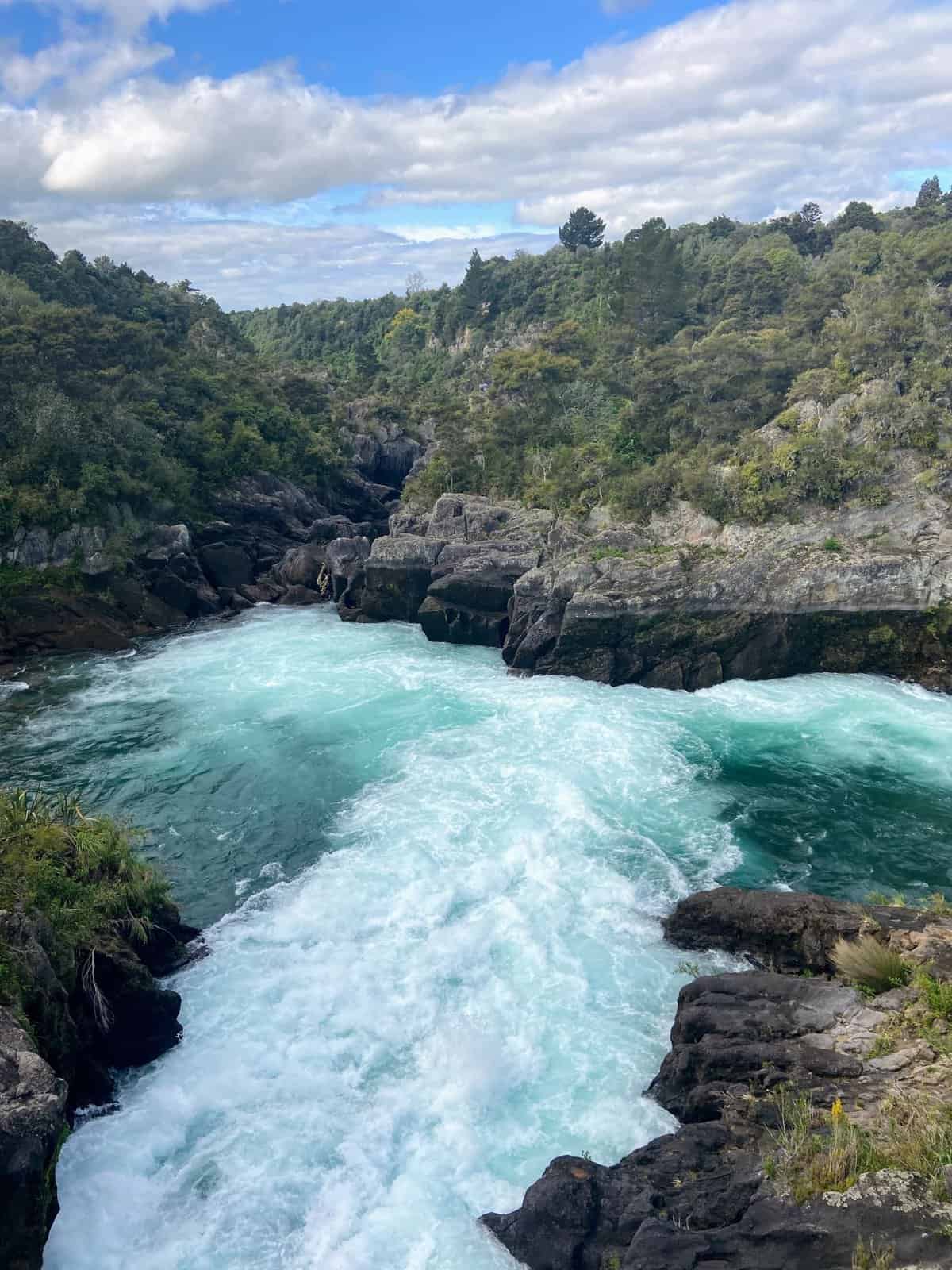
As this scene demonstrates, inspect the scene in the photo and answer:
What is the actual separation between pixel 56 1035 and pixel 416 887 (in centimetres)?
742

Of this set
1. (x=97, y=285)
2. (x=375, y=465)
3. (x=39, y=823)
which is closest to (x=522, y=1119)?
(x=39, y=823)

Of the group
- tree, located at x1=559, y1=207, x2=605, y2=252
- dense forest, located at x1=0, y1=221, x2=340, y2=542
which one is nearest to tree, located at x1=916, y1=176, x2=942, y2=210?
tree, located at x1=559, y1=207, x2=605, y2=252

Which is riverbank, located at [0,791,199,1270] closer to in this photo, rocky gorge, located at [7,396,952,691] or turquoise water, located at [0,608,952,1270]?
turquoise water, located at [0,608,952,1270]

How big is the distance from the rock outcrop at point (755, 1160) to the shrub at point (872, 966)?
0.24m

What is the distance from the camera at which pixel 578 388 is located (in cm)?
4506

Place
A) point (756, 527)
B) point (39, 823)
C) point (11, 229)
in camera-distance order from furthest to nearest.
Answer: point (11, 229) < point (756, 527) < point (39, 823)

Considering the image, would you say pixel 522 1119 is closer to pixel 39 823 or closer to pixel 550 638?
pixel 39 823

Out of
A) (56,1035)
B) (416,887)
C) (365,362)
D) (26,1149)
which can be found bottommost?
(416,887)

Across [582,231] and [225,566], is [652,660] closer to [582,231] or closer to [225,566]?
[225,566]

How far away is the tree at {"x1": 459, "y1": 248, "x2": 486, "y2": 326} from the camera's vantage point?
3287 inches

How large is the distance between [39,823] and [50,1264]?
6639 mm

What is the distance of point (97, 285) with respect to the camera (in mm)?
63531

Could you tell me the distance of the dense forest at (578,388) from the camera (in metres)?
32.2

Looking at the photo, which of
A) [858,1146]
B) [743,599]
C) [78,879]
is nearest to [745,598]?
[743,599]
